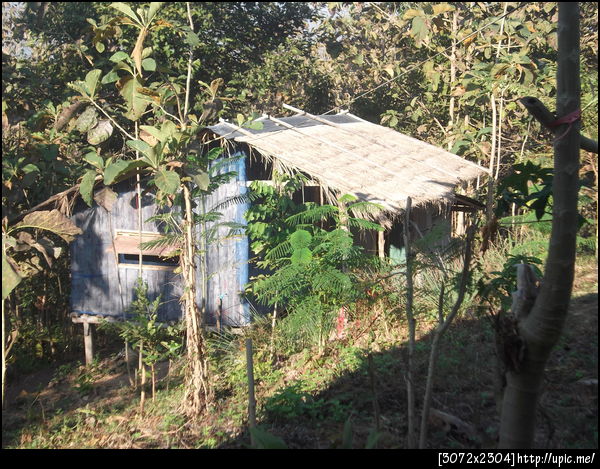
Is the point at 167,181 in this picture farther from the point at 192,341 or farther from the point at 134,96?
the point at 192,341

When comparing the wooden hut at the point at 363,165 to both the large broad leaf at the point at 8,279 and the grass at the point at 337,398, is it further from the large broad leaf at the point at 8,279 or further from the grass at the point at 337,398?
the large broad leaf at the point at 8,279

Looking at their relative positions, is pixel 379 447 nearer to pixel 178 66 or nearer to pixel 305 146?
pixel 305 146

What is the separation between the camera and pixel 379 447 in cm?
414

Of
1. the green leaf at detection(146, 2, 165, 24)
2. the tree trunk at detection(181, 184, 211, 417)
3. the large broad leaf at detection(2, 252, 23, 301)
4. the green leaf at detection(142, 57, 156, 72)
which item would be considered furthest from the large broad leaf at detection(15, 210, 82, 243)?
the green leaf at detection(146, 2, 165, 24)

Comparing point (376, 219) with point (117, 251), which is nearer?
point (376, 219)

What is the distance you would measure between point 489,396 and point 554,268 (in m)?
2.62

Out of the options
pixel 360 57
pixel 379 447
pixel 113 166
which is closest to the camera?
pixel 379 447

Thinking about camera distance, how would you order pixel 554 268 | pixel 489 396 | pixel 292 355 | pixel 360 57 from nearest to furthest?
pixel 554 268 → pixel 489 396 → pixel 292 355 → pixel 360 57

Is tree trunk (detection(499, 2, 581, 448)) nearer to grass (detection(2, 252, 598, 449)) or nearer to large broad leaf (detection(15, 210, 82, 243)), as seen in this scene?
grass (detection(2, 252, 598, 449))

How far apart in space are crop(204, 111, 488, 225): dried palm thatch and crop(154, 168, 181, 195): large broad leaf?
1.05 m

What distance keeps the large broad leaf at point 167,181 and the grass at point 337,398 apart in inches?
86.3

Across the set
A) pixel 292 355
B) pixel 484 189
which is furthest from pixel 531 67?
pixel 292 355

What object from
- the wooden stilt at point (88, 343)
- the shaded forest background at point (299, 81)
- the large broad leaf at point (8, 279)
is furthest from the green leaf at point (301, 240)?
the wooden stilt at point (88, 343)

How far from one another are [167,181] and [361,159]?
4398mm
